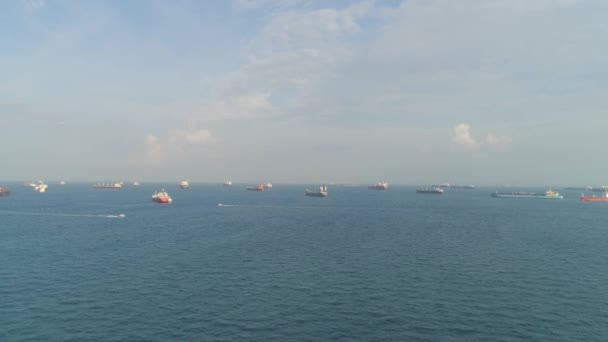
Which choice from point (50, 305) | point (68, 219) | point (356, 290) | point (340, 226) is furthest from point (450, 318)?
point (68, 219)

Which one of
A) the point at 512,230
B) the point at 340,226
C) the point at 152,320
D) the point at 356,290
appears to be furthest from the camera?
the point at 340,226

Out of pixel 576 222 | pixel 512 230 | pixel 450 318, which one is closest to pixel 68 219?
pixel 450 318

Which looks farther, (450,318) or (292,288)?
(292,288)

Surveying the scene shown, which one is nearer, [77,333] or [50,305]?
[77,333]

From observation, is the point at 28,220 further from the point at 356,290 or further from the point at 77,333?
the point at 356,290

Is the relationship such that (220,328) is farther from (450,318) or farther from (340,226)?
(340,226)

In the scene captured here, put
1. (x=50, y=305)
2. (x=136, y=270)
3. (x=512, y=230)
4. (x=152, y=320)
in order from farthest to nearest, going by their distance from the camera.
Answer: (x=512, y=230)
(x=136, y=270)
(x=50, y=305)
(x=152, y=320)
